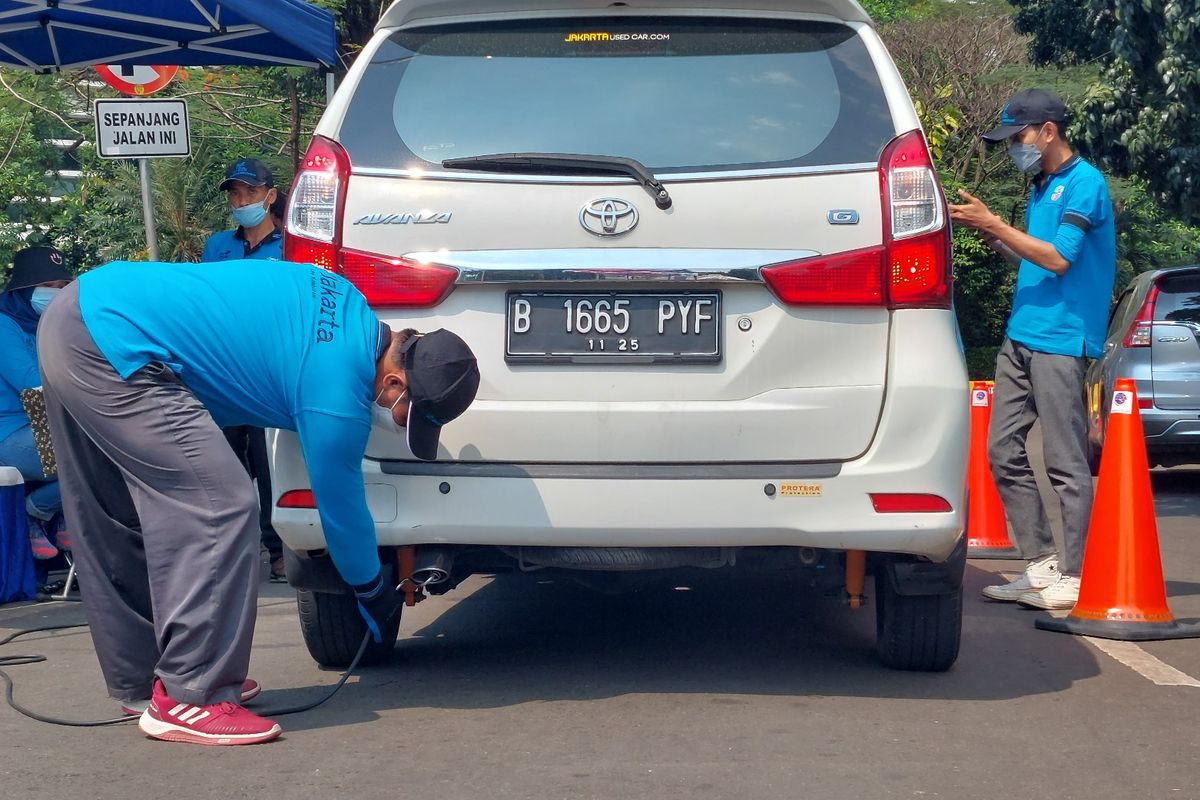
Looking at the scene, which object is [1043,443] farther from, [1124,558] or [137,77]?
[137,77]

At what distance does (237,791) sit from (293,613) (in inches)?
102

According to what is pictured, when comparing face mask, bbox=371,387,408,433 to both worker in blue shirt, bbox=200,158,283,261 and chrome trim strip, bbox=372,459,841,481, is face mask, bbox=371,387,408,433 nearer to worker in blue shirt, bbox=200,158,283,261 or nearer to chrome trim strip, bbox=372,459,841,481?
chrome trim strip, bbox=372,459,841,481

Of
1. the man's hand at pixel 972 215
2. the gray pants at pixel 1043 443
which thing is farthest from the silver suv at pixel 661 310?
the gray pants at pixel 1043 443

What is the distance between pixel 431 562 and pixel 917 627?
1480mm

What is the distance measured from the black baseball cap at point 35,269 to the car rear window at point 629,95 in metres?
3.12

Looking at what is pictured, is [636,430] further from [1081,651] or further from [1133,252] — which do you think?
[1133,252]

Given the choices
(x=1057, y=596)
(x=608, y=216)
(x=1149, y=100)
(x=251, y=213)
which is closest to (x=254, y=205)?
(x=251, y=213)

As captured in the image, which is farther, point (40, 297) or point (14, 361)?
point (40, 297)

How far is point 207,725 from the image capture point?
13.3ft

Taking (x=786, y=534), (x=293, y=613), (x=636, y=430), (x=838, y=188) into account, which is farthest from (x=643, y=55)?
(x=293, y=613)

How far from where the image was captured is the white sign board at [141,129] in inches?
341

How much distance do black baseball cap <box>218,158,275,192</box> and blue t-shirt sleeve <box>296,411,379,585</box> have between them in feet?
11.5

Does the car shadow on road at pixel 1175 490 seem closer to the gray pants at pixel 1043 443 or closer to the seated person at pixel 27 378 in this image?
the gray pants at pixel 1043 443

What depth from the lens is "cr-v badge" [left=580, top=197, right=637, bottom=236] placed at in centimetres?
417
